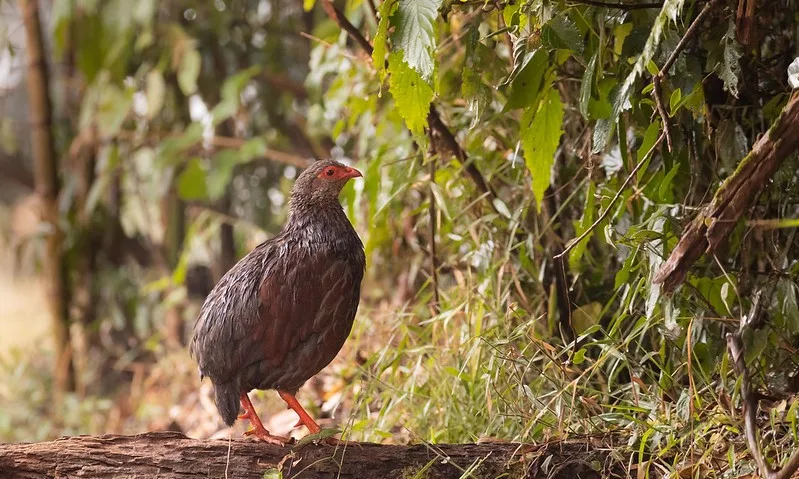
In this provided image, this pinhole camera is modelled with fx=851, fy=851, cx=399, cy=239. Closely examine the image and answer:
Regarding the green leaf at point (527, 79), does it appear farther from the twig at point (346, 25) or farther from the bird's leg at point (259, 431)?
the bird's leg at point (259, 431)

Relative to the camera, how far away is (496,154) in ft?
9.58

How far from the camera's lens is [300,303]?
225cm

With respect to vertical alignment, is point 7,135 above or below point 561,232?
above

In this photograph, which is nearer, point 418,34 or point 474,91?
point 418,34

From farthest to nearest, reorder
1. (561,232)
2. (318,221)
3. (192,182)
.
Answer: (192,182)
(561,232)
(318,221)

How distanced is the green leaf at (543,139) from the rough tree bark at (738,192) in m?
0.55

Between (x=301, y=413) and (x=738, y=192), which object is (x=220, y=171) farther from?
(x=738, y=192)

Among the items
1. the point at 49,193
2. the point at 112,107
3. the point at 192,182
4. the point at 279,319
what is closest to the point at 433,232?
the point at 279,319

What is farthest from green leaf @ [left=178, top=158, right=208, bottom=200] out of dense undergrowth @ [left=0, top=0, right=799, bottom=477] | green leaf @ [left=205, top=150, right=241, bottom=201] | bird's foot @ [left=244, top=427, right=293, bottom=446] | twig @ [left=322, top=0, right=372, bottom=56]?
bird's foot @ [left=244, top=427, right=293, bottom=446]

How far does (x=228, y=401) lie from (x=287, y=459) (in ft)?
0.90

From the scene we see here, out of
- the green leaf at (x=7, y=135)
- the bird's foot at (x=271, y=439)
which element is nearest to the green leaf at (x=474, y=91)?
the bird's foot at (x=271, y=439)

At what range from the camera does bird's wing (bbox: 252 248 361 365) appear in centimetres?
226

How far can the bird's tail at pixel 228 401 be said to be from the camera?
231 cm

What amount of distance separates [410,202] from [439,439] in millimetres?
1116
